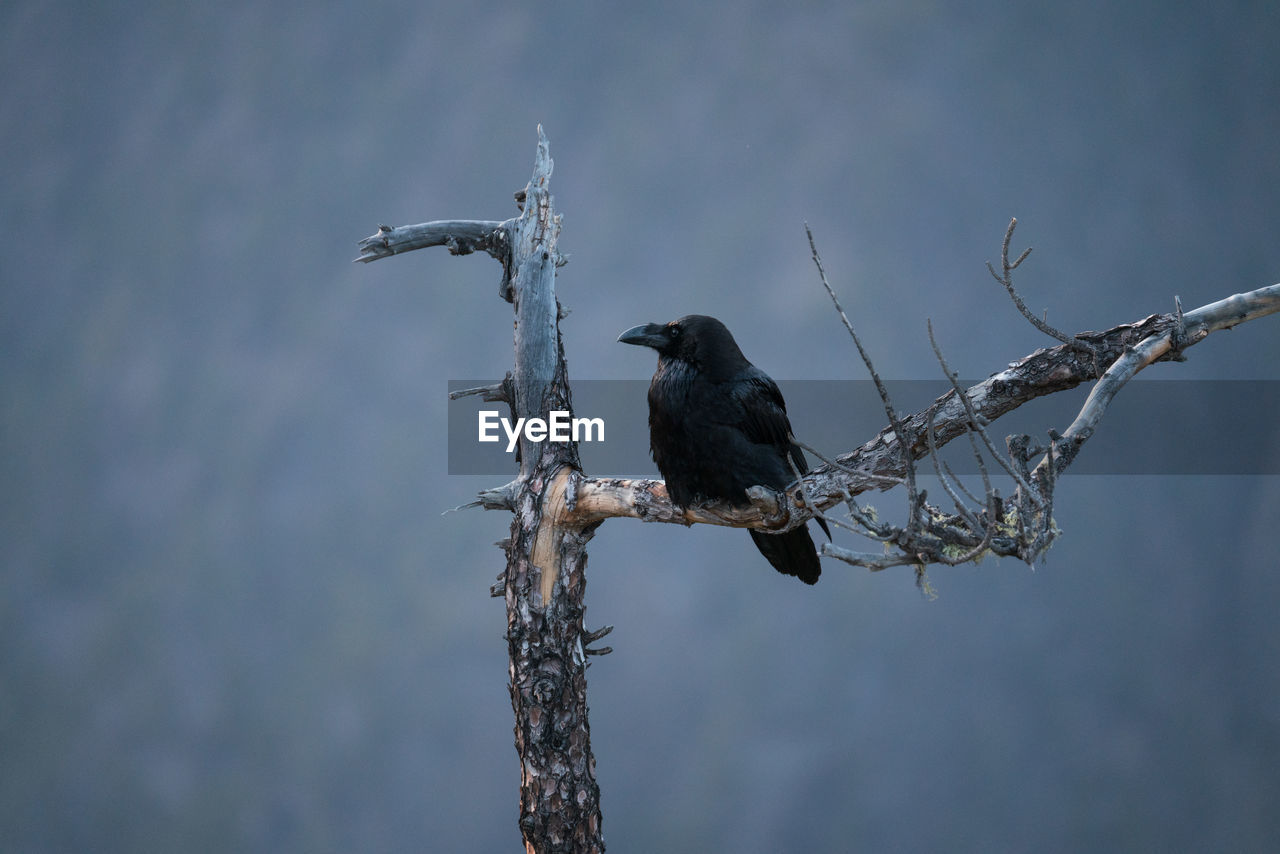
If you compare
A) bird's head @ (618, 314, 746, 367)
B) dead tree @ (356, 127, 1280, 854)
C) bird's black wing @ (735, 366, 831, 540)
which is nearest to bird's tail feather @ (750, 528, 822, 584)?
bird's black wing @ (735, 366, 831, 540)

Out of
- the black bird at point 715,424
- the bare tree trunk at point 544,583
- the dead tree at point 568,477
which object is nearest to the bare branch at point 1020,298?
the dead tree at point 568,477

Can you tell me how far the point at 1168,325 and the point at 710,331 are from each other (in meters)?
1.65

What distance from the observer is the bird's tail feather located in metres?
3.89

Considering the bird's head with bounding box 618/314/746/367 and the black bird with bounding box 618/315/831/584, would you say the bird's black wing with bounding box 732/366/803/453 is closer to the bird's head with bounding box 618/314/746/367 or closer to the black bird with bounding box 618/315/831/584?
the black bird with bounding box 618/315/831/584

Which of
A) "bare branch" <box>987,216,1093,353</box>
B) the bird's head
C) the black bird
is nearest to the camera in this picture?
"bare branch" <box>987,216,1093,353</box>

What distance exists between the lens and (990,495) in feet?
7.14

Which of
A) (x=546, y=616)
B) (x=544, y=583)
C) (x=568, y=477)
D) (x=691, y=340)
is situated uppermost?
(x=691, y=340)

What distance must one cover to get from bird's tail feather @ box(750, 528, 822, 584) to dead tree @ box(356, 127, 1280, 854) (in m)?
0.32

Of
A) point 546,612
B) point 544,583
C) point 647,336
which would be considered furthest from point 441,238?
point 546,612

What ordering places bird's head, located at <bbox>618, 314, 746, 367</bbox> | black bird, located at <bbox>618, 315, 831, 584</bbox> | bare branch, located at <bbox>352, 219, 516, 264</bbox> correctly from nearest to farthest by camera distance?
black bird, located at <bbox>618, 315, 831, 584</bbox> → bird's head, located at <bbox>618, 314, 746, 367</bbox> → bare branch, located at <bbox>352, 219, 516, 264</bbox>

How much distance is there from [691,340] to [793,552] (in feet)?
3.28

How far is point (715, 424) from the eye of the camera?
3.62 metres

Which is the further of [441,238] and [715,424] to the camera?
[441,238]

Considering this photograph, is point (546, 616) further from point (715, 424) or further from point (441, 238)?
point (441, 238)
